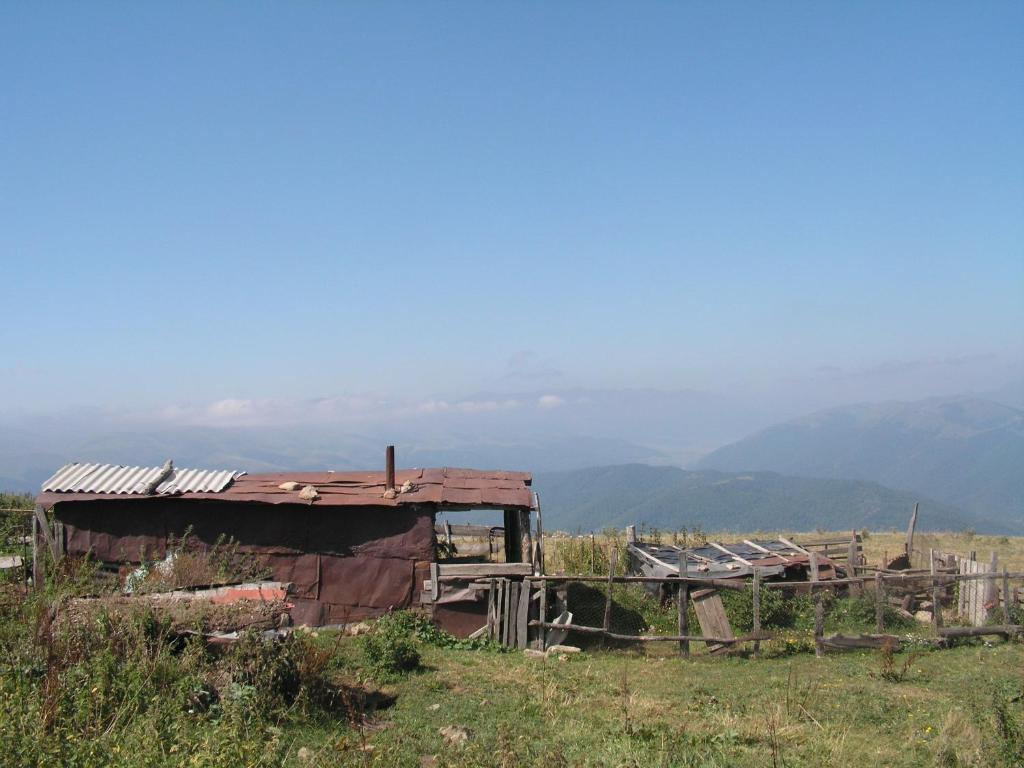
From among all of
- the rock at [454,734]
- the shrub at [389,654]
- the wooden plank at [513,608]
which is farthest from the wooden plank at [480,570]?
the rock at [454,734]

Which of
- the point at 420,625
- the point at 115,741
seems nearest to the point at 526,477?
the point at 420,625

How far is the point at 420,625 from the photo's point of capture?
16.0 meters

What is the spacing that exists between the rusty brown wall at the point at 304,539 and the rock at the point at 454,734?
7.43 m

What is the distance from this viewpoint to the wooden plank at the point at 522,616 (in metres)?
15.9

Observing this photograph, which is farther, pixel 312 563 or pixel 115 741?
pixel 312 563

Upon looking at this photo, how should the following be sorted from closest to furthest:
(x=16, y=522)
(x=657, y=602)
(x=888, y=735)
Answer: (x=888, y=735) < (x=657, y=602) < (x=16, y=522)

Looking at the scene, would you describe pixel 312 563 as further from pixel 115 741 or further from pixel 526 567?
pixel 115 741

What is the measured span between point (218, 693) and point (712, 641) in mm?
10909

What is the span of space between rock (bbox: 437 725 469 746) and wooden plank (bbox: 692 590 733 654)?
8.73 m

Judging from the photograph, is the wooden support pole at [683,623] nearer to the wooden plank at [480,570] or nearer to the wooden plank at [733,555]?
the wooden plank at [480,570]

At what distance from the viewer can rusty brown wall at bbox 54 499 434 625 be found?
1661 cm

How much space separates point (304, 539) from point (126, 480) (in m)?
4.29

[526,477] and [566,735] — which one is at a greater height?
[526,477]

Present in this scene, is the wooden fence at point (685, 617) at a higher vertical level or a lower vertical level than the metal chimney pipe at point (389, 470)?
lower
